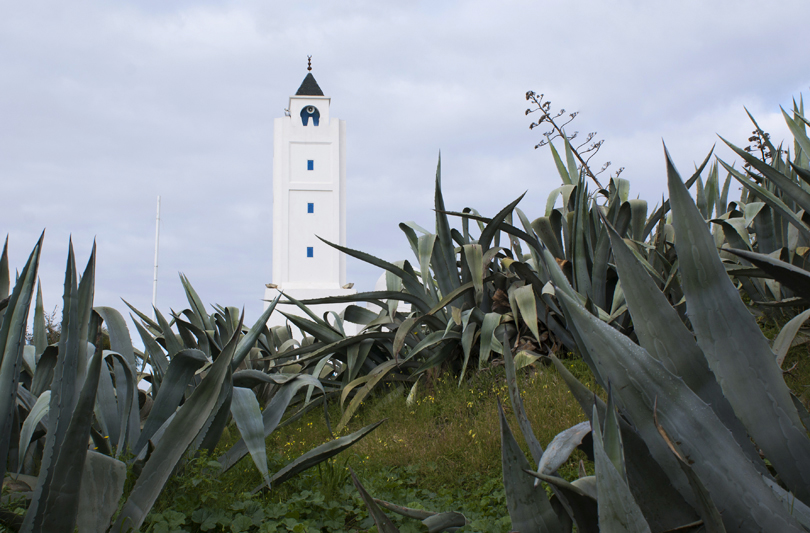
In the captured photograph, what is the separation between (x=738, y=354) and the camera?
110cm

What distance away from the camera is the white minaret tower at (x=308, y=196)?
25.6 metres

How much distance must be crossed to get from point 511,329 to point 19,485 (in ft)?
9.53

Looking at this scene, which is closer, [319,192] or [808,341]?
[808,341]

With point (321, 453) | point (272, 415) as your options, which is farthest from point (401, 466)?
point (321, 453)

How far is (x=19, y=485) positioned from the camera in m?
1.82

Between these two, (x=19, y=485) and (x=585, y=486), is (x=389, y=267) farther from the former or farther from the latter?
(x=585, y=486)

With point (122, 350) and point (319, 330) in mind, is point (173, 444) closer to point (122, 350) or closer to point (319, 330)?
point (122, 350)

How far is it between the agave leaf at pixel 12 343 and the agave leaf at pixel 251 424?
61cm

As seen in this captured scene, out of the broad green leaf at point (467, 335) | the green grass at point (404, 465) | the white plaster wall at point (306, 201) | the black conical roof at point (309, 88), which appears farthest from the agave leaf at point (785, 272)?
the black conical roof at point (309, 88)

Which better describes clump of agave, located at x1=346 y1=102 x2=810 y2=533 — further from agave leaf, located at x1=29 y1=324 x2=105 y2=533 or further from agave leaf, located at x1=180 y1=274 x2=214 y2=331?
agave leaf, located at x1=180 y1=274 x2=214 y2=331

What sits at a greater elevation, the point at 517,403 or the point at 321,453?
the point at 517,403

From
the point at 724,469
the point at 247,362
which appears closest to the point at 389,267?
the point at 247,362

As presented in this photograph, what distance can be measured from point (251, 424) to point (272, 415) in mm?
427

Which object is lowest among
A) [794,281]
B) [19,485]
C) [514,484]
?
[19,485]
